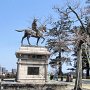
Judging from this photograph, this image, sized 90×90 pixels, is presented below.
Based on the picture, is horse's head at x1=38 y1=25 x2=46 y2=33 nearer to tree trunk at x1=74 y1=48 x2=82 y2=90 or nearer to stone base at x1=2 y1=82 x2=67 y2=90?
tree trunk at x1=74 y1=48 x2=82 y2=90

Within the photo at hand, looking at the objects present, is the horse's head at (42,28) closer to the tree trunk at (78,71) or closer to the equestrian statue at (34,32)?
the equestrian statue at (34,32)

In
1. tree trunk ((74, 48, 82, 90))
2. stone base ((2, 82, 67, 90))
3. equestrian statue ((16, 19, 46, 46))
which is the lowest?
stone base ((2, 82, 67, 90))

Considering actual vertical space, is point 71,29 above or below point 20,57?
above

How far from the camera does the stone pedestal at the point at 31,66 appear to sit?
29594 mm

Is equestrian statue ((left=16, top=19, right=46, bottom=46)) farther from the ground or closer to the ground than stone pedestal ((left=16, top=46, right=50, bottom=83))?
farther from the ground

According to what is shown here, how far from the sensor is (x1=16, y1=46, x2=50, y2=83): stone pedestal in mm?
29594

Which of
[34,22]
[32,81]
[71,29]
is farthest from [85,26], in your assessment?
[32,81]

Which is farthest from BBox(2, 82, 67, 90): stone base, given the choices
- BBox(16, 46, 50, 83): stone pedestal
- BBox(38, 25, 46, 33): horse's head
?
BBox(38, 25, 46, 33): horse's head

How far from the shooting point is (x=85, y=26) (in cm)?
2984

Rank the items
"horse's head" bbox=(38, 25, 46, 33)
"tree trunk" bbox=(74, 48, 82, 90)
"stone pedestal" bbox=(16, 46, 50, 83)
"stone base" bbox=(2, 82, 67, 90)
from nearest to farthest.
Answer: "stone base" bbox=(2, 82, 67, 90) < "stone pedestal" bbox=(16, 46, 50, 83) < "tree trunk" bbox=(74, 48, 82, 90) < "horse's head" bbox=(38, 25, 46, 33)

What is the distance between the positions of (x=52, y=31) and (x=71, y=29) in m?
1.78

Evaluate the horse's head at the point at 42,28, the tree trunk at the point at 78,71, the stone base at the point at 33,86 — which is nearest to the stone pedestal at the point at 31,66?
the stone base at the point at 33,86

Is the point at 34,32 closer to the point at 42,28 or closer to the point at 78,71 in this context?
the point at 42,28

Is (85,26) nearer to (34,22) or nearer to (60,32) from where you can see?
(60,32)
